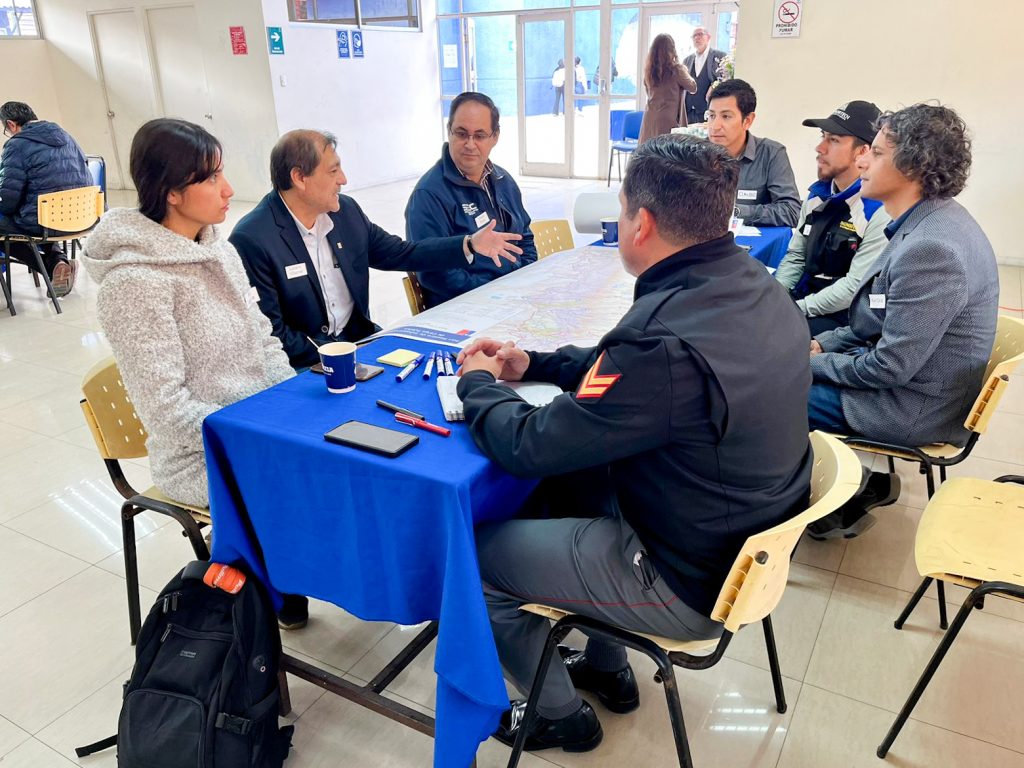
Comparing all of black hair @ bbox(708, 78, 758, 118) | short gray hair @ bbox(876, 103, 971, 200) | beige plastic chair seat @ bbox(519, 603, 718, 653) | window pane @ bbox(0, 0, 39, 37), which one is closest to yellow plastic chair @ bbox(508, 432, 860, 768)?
beige plastic chair seat @ bbox(519, 603, 718, 653)

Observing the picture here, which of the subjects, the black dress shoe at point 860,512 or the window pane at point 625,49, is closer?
the black dress shoe at point 860,512

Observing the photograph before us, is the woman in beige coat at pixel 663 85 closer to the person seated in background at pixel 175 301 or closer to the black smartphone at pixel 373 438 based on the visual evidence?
the person seated in background at pixel 175 301

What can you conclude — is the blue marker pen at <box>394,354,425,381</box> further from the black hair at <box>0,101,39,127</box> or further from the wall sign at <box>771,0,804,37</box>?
the wall sign at <box>771,0,804,37</box>

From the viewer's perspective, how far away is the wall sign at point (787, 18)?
5.58 meters

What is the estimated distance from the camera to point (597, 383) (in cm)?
125

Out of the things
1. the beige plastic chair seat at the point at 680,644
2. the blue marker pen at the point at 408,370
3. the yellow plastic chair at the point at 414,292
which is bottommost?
the beige plastic chair seat at the point at 680,644

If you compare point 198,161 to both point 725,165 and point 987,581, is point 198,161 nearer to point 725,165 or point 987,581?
point 725,165

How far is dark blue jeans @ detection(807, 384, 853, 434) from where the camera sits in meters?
2.17

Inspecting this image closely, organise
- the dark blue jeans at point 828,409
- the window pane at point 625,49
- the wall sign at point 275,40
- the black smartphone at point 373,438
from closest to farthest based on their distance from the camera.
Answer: the black smartphone at point 373,438 → the dark blue jeans at point 828,409 → the wall sign at point 275,40 → the window pane at point 625,49

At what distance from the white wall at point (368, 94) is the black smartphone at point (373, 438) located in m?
8.16

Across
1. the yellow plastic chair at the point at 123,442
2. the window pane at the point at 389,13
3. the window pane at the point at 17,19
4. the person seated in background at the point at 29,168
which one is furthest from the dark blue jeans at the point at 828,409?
the window pane at the point at 17,19

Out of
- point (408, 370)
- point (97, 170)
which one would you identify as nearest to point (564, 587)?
point (408, 370)

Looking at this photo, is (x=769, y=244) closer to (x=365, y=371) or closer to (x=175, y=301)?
(x=365, y=371)

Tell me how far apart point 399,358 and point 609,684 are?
966 millimetres
